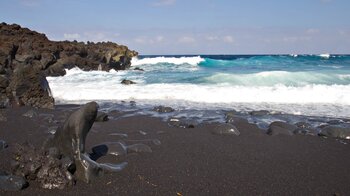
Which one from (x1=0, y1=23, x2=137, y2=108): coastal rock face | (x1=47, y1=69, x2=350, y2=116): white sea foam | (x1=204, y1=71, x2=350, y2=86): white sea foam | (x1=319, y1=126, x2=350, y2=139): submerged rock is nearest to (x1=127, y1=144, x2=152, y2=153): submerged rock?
(x1=319, y1=126, x2=350, y2=139): submerged rock

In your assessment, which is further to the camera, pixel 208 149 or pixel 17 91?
pixel 17 91

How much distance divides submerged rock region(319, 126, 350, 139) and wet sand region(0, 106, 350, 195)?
0.26m

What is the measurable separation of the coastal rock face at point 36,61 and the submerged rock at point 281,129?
18.6 ft

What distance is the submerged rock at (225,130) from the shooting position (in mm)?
6176

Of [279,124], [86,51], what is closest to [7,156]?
[279,124]

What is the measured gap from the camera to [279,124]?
6668mm

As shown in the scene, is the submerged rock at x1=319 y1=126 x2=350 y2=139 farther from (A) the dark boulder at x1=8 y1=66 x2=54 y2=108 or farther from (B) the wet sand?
(A) the dark boulder at x1=8 y1=66 x2=54 y2=108

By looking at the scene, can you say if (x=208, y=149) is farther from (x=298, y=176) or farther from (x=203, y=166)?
(x=298, y=176)

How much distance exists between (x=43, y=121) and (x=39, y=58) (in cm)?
1965

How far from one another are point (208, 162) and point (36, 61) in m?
21.9

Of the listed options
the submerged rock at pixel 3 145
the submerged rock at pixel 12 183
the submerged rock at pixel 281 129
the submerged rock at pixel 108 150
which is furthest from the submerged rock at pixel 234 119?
the submerged rock at pixel 12 183

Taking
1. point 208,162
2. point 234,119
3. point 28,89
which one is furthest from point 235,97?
point 208,162

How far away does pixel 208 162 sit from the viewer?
4.52 m

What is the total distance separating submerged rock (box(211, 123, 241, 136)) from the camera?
6176 mm
